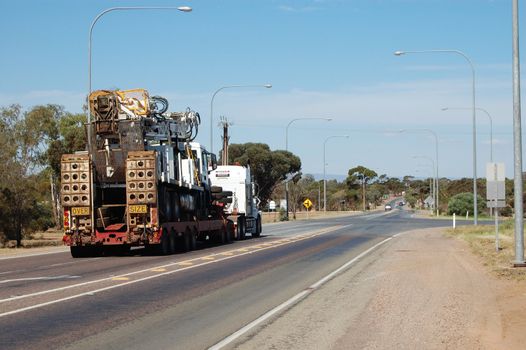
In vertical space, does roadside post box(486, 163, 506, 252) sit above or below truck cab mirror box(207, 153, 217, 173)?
below

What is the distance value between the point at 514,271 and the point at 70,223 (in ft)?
45.6

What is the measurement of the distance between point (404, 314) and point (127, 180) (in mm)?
13900

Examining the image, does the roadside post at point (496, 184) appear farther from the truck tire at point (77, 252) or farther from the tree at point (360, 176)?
the tree at point (360, 176)

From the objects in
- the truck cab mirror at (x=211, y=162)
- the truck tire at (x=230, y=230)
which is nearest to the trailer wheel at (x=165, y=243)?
the truck cab mirror at (x=211, y=162)

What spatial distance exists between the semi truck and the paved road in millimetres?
931

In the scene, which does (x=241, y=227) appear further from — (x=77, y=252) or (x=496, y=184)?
(x=496, y=184)

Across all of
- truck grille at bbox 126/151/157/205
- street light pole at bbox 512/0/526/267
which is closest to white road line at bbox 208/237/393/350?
street light pole at bbox 512/0/526/267

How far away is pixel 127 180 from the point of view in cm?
2384

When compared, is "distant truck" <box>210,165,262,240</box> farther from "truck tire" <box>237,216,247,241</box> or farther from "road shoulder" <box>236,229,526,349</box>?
"road shoulder" <box>236,229,526,349</box>

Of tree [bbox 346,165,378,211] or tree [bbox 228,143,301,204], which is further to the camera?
tree [bbox 346,165,378,211]

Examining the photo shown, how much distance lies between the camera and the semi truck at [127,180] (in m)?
23.9

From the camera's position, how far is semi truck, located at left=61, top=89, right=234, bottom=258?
23934 millimetres

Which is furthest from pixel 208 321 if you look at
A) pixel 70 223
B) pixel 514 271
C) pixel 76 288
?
pixel 70 223

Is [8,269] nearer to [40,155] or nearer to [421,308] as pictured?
[421,308]
